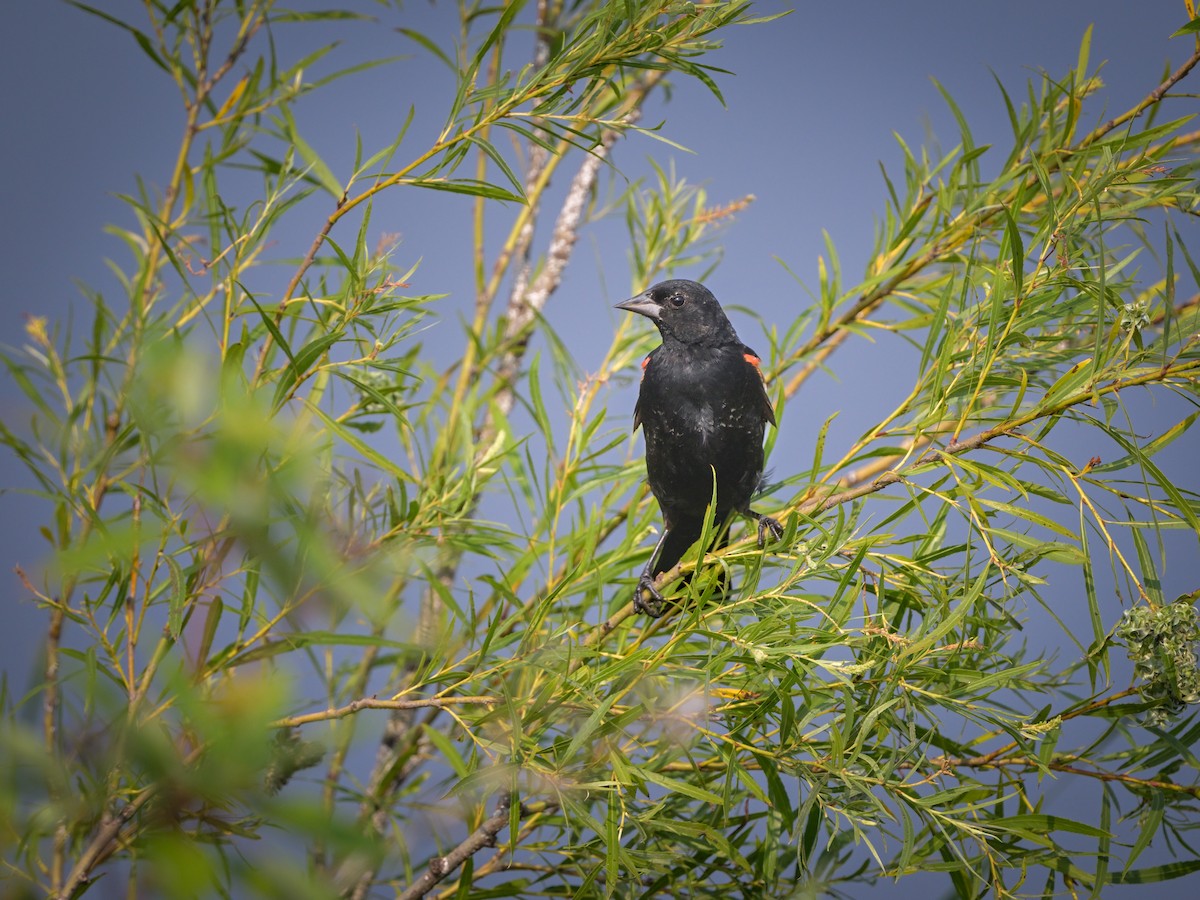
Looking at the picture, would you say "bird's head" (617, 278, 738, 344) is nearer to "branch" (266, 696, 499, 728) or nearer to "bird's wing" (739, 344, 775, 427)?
"bird's wing" (739, 344, 775, 427)

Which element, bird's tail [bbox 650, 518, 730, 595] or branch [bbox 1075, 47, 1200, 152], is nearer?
branch [bbox 1075, 47, 1200, 152]

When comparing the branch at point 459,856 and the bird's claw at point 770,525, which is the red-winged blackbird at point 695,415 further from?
the branch at point 459,856

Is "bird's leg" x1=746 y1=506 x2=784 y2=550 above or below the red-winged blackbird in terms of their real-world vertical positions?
below

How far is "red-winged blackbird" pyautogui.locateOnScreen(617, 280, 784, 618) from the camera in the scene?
1.36 meters

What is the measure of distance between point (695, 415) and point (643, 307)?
0.20 meters

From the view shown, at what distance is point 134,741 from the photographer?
0.85ft

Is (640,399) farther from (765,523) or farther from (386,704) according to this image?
(386,704)

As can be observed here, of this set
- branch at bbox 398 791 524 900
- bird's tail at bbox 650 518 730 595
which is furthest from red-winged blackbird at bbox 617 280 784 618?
branch at bbox 398 791 524 900

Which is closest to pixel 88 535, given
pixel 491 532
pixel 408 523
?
pixel 408 523

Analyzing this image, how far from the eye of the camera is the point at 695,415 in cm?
144

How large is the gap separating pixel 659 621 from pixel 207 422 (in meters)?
0.48

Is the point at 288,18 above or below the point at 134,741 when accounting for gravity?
above

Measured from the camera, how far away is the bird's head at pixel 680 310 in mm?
1505

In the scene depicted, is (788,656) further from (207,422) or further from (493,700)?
(207,422)
